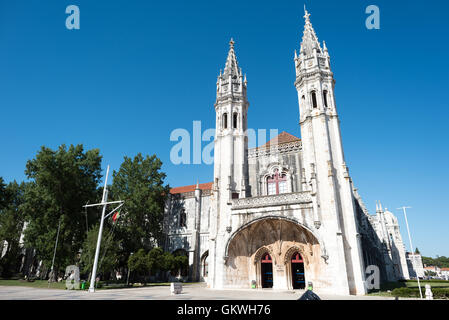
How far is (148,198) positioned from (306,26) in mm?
27398

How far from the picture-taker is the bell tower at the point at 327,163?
1891 centimetres

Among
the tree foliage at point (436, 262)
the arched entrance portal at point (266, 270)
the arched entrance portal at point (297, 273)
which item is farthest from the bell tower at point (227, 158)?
the tree foliage at point (436, 262)

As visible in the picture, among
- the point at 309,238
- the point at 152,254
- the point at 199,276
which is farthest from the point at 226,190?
the point at 199,276

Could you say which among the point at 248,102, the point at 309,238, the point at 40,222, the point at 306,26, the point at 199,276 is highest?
the point at 306,26

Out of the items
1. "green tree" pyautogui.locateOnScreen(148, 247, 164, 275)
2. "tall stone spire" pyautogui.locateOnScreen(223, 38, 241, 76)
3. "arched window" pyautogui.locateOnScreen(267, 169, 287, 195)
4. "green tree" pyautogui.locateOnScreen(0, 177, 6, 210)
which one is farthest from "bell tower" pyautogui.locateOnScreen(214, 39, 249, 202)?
"green tree" pyautogui.locateOnScreen(0, 177, 6, 210)

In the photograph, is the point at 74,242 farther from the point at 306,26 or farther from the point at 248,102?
the point at 306,26

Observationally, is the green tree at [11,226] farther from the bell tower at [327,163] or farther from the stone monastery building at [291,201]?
the bell tower at [327,163]

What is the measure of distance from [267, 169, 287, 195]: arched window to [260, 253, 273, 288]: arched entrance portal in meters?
6.01

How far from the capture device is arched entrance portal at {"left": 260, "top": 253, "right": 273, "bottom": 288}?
894 inches

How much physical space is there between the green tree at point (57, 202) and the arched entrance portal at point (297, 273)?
23.4 meters

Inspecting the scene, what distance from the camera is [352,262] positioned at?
19.0 meters

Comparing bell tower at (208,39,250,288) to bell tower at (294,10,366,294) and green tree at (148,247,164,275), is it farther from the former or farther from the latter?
green tree at (148,247,164,275)
